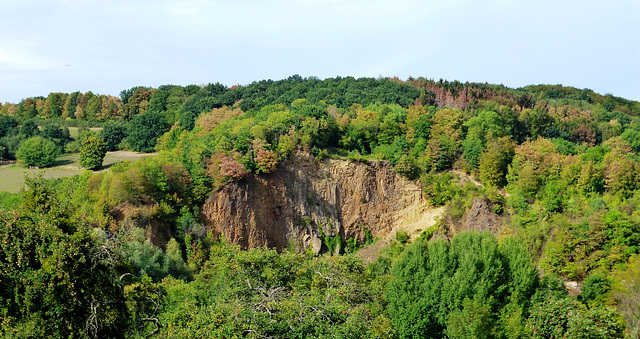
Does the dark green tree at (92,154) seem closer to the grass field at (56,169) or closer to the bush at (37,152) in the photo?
the grass field at (56,169)

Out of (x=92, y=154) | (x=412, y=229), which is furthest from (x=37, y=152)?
(x=412, y=229)

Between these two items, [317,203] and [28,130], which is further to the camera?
[28,130]

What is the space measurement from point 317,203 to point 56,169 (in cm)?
2250

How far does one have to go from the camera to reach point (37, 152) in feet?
170

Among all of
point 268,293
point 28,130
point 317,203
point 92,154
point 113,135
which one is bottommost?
point 317,203

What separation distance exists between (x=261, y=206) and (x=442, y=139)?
15.5 m

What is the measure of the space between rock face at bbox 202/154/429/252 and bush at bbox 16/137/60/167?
19.4 metres

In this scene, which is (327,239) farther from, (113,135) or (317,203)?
(113,135)

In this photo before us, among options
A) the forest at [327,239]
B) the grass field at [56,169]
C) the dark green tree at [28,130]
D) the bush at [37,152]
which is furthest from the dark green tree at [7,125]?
the bush at [37,152]

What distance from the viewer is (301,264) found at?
70.3 feet

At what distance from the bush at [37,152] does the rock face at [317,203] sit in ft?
63.7

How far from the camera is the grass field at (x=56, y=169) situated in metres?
46.2

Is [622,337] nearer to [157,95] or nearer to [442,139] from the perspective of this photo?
[442,139]

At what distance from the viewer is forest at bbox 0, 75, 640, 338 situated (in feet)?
49.8
